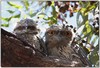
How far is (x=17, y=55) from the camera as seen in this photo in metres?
1.75

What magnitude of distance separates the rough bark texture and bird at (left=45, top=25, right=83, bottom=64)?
1.03 meters

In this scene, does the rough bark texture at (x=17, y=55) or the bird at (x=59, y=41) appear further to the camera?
the bird at (x=59, y=41)

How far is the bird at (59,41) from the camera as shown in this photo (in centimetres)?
295

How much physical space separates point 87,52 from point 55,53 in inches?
14.3

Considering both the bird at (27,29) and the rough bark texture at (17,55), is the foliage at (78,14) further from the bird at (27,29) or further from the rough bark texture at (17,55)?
the rough bark texture at (17,55)

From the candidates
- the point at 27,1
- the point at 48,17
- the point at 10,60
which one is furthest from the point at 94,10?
the point at 10,60

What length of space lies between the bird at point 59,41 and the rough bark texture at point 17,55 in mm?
1026

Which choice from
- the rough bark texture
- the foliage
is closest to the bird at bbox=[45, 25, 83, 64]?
the foliage

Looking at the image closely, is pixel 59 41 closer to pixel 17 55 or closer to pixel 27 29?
pixel 27 29

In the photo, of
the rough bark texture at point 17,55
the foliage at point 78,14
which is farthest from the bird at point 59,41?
the rough bark texture at point 17,55

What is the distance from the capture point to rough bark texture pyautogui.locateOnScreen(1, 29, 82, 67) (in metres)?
1.71

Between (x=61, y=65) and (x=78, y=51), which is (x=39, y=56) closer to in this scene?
(x=61, y=65)

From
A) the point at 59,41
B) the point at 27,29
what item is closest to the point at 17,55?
the point at 59,41

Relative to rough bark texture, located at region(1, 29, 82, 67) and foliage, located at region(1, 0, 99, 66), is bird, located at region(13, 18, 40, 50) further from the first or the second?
rough bark texture, located at region(1, 29, 82, 67)
